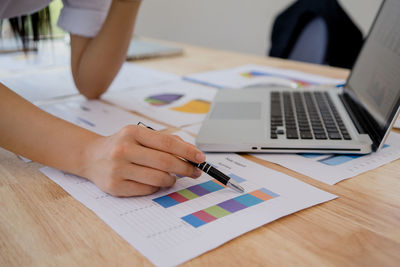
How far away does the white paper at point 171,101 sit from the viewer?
0.86m

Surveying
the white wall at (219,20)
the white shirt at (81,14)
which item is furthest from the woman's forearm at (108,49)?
the white wall at (219,20)

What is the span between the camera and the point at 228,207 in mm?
484

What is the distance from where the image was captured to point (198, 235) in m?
0.42

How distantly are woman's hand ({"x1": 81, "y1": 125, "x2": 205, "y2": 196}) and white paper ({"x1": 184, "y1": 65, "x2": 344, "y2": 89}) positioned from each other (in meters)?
0.62

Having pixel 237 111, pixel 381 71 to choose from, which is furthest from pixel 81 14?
pixel 381 71

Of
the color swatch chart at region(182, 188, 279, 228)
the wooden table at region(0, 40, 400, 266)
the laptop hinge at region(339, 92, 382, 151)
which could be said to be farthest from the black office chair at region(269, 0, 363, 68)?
the color swatch chart at region(182, 188, 279, 228)

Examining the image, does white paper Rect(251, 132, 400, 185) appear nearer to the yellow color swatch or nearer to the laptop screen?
the laptop screen

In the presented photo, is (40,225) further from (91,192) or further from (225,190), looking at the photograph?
(225,190)

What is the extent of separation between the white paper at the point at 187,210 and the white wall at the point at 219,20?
6.82 feet

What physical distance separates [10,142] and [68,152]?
107 mm

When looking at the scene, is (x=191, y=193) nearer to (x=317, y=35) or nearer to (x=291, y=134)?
(x=291, y=134)

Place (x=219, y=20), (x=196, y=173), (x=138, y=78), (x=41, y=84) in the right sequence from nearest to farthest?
1. (x=196, y=173)
2. (x=41, y=84)
3. (x=138, y=78)
4. (x=219, y=20)

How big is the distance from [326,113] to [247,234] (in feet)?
1.34

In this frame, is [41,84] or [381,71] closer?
[381,71]
